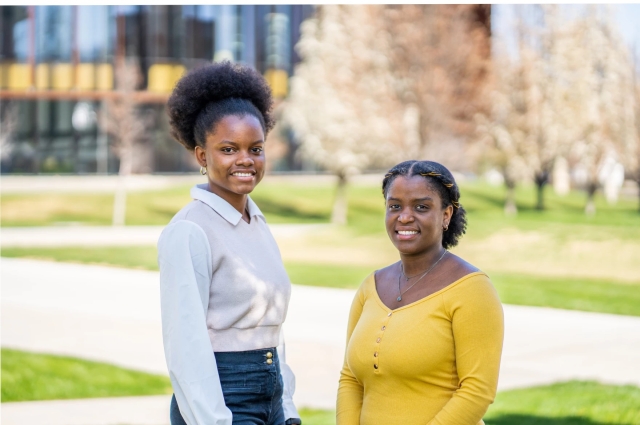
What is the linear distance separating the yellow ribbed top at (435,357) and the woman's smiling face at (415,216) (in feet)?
0.68

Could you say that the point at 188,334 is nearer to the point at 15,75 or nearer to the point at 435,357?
the point at 435,357

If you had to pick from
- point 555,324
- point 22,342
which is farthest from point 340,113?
point 22,342

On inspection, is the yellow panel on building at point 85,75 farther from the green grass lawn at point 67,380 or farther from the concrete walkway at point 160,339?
the green grass lawn at point 67,380

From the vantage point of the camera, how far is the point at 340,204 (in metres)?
30.4

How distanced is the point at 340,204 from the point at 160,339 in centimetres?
2043

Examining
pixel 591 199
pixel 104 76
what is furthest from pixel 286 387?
pixel 104 76

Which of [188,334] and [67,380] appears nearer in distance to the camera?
[188,334]

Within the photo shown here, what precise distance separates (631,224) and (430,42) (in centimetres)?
780

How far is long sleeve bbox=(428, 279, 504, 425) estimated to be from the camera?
105 inches

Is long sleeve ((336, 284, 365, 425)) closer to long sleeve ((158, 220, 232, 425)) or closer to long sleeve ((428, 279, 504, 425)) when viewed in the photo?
long sleeve ((428, 279, 504, 425))

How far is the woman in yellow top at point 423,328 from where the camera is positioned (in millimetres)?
2680

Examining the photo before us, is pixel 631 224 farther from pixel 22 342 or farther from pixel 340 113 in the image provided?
pixel 22 342

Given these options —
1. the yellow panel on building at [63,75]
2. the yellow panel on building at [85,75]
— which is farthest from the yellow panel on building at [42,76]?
the yellow panel on building at [85,75]

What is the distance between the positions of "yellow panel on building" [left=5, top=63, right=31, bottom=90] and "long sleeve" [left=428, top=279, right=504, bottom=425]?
3584 cm
